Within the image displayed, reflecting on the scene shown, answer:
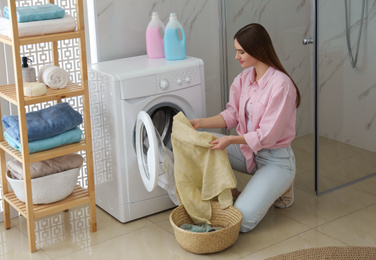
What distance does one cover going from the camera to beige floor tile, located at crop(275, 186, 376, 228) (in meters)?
3.26

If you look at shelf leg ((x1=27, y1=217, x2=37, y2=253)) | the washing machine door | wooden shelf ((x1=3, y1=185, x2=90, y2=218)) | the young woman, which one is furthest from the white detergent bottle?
shelf leg ((x1=27, y1=217, x2=37, y2=253))

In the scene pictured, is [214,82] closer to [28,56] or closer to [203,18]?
[203,18]

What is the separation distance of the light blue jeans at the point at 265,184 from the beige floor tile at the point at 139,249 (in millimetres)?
347

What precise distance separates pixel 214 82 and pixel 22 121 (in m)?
1.49

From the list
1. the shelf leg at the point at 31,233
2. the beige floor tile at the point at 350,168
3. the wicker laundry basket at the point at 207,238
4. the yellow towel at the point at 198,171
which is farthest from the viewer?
the beige floor tile at the point at 350,168

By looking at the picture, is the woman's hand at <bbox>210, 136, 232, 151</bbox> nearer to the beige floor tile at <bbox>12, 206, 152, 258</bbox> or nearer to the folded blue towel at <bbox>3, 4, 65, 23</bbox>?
the beige floor tile at <bbox>12, 206, 152, 258</bbox>

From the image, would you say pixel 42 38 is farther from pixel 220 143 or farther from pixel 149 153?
pixel 220 143

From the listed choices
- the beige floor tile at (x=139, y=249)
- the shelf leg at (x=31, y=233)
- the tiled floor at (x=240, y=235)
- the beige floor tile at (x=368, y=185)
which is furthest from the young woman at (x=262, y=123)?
the shelf leg at (x=31, y=233)

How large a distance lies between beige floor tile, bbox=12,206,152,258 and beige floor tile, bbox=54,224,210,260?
2.2 inches

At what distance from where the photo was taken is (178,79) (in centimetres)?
322

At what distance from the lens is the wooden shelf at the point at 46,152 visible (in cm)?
290

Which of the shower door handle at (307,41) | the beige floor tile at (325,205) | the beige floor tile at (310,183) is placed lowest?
the beige floor tile at (325,205)

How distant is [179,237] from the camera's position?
9.60 ft

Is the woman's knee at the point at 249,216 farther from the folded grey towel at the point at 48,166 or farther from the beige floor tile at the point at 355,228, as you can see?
the folded grey towel at the point at 48,166
